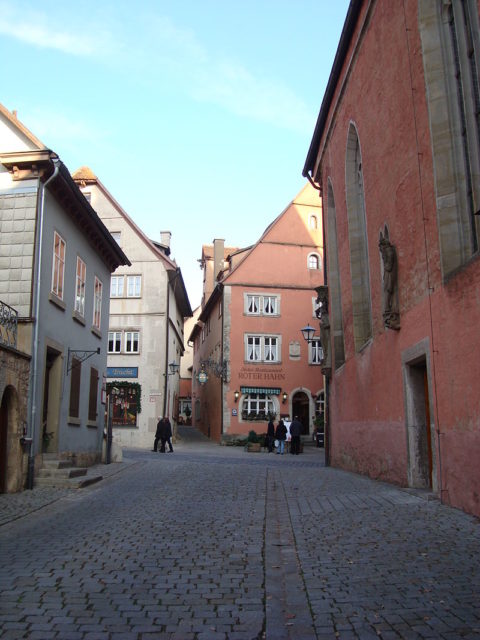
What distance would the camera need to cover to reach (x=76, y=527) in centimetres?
848

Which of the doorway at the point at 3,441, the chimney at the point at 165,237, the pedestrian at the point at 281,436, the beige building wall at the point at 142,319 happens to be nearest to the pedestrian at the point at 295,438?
the pedestrian at the point at 281,436

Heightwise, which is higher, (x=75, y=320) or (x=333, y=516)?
(x=75, y=320)

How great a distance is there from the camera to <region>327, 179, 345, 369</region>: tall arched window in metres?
19.8

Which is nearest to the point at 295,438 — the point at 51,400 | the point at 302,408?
the point at 302,408

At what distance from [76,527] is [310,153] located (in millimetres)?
17287

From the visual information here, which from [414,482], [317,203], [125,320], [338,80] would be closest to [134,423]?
[125,320]

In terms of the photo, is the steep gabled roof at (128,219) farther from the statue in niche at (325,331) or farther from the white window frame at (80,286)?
the white window frame at (80,286)

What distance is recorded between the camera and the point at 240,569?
6043mm

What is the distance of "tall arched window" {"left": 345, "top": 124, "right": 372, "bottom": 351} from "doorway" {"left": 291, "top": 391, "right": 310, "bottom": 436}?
20676 mm

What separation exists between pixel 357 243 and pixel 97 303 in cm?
781

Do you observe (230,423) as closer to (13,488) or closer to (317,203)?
(317,203)

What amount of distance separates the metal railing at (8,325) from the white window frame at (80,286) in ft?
12.8

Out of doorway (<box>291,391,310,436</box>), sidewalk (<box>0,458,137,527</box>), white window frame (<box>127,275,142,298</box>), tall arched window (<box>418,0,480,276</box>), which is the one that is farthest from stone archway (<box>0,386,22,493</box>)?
doorway (<box>291,391,310,436</box>)

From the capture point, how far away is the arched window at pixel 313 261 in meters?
38.5
